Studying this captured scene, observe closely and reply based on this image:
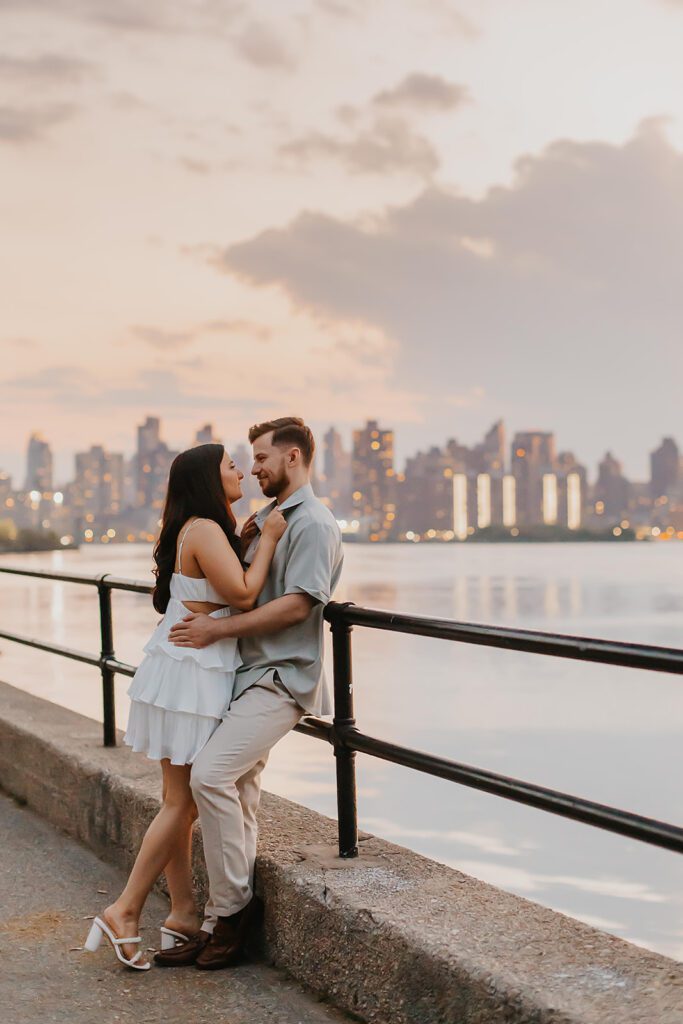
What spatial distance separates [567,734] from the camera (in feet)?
106

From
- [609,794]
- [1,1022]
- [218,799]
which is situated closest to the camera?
[1,1022]

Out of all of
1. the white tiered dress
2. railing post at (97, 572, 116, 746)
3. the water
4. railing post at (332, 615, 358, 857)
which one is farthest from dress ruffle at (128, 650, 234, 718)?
the water

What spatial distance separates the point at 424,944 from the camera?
10.2 feet

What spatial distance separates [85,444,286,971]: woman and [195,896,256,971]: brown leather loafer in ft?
0.53

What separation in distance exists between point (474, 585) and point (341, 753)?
112 metres

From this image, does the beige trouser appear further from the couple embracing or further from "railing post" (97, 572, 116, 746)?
"railing post" (97, 572, 116, 746)

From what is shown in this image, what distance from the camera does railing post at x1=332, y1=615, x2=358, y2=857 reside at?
3.76m

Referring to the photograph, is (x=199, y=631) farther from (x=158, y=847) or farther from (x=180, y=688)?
(x=158, y=847)

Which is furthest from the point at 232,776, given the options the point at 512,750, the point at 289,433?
the point at 512,750

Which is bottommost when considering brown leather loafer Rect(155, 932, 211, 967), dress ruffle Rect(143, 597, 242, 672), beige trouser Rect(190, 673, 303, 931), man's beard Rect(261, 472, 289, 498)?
brown leather loafer Rect(155, 932, 211, 967)

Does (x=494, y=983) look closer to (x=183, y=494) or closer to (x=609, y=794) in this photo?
(x=183, y=494)

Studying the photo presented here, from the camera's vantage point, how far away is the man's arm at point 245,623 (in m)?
3.61

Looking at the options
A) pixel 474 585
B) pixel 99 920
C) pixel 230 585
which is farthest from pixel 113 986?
pixel 474 585

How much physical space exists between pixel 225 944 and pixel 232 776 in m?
0.61
